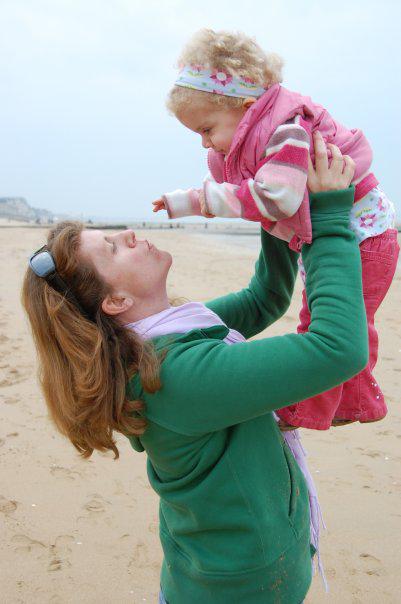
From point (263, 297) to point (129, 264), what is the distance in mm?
663

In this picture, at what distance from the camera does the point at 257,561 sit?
1.81 meters

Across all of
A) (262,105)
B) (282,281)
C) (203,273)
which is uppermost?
(262,105)

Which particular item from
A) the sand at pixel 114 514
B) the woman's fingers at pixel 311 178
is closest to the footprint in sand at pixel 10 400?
the sand at pixel 114 514

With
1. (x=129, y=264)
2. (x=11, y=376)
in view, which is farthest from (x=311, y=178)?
(x=11, y=376)

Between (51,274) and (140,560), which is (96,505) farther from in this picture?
(51,274)

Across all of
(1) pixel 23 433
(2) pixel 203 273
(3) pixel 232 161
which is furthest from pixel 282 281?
(2) pixel 203 273

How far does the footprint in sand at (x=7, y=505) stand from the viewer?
399 centimetres

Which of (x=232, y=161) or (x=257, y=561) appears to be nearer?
(x=257, y=561)

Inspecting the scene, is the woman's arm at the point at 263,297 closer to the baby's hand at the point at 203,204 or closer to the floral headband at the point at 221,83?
the baby's hand at the point at 203,204

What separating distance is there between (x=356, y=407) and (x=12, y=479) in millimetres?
3037

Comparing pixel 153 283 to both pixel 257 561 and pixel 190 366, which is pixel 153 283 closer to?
pixel 190 366

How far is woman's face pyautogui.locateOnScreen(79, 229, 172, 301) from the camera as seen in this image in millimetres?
1895

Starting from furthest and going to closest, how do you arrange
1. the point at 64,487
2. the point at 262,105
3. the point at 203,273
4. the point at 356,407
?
the point at 203,273
the point at 64,487
the point at 356,407
the point at 262,105

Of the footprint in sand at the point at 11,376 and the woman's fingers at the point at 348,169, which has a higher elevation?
the woman's fingers at the point at 348,169
